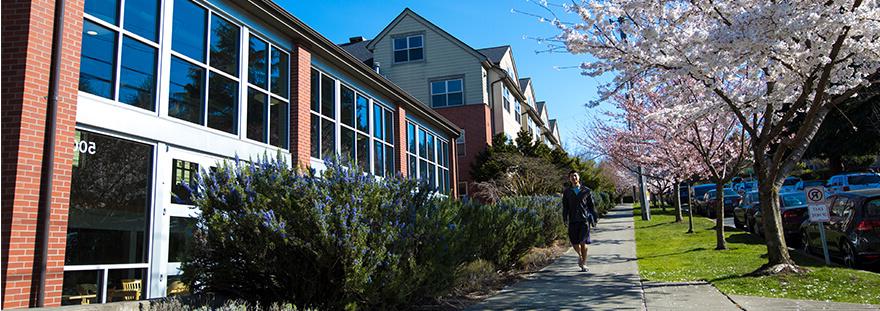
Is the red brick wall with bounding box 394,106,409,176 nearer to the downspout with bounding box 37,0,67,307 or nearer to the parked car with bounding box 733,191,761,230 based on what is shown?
the parked car with bounding box 733,191,761,230

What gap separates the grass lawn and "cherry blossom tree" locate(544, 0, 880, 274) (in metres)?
0.56

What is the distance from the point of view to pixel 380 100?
15.3m

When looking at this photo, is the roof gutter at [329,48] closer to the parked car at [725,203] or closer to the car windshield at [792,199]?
the car windshield at [792,199]

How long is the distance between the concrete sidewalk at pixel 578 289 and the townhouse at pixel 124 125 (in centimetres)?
229

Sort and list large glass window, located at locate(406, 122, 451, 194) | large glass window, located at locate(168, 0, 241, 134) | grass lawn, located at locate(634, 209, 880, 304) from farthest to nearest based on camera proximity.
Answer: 1. large glass window, located at locate(406, 122, 451, 194)
2. large glass window, located at locate(168, 0, 241, 134)
3. grass lawn, located at locate(634, 209, 880, 304)

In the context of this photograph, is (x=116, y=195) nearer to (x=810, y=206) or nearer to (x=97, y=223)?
(x=97, y=223)

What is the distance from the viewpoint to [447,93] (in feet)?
92.3

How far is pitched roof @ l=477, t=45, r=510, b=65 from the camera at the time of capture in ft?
99.4

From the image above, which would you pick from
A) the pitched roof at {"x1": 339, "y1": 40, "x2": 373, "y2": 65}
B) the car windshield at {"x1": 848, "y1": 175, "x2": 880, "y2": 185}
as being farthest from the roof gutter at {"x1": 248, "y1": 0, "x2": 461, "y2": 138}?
the car windshield at {"x1": 848, "y1": 175, "x2": 880, "y2": 185}

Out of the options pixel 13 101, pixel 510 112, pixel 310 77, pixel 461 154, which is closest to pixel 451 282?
pixel 13 101

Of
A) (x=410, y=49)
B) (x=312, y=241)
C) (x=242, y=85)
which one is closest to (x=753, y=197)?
(x=242, y=85)

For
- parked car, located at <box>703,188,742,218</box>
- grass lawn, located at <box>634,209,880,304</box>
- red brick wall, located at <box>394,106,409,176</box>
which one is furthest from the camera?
parked car, located at <box>703,188,742,218</box>

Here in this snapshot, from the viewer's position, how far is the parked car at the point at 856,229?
854 centimetres

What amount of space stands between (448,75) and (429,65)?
1.06 m
